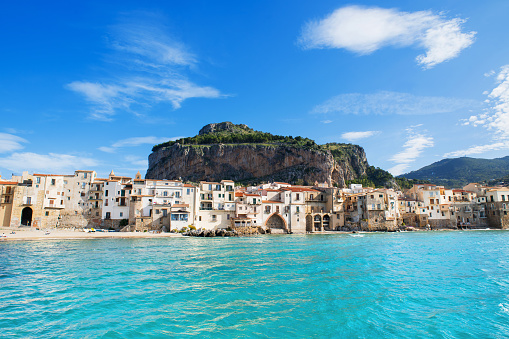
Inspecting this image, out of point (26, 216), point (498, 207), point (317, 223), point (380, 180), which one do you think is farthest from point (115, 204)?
point (380, 180)

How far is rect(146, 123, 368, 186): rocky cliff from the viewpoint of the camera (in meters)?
120

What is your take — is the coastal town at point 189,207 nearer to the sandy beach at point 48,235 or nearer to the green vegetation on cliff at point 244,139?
the sandy beach at point 48,235

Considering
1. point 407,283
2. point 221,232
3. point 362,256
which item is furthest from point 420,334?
point 221,232

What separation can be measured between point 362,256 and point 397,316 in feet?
51.1

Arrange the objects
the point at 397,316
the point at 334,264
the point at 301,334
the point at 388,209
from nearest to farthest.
→ the point at 301,334, the point at 397,316, the point at 334,264, the point at 388,209

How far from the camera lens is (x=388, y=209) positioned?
65.2 metres

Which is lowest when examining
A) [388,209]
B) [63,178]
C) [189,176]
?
[388,209]

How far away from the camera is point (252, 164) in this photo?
417ft

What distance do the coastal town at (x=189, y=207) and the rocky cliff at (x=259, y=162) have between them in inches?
1929

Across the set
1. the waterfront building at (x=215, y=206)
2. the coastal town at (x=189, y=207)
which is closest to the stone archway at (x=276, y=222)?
the coastal town at (x=189, y=207)

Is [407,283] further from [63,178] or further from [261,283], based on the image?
[63,178]

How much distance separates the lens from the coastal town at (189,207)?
5066 cm

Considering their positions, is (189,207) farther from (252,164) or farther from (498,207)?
(252,164)

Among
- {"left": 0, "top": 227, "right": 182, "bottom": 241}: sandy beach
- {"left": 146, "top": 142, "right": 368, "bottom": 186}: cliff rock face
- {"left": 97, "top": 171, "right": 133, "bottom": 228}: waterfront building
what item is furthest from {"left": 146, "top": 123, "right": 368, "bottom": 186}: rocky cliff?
{"left": 0, "top": 227, "right": 182, "bottom": 241}: sandy beach
